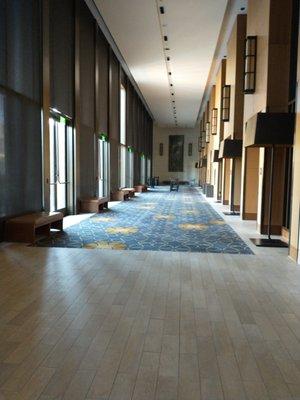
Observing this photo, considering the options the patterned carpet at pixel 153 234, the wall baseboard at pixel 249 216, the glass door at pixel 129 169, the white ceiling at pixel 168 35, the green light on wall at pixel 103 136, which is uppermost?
the white ceiling at pixel 168 35

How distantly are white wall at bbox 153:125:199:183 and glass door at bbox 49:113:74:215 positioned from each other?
26.1 meters

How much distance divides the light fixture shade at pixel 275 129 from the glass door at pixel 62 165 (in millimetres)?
5182

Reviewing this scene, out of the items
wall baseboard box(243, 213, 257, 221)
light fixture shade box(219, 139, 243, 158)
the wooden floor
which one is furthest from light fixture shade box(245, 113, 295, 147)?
light fixture shade box(219, 139, 243, 158)

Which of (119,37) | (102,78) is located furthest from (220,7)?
(102,78)

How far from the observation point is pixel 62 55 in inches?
354

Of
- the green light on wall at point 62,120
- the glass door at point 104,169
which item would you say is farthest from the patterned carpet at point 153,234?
the glass door at point 104,169

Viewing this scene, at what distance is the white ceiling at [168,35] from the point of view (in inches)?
393

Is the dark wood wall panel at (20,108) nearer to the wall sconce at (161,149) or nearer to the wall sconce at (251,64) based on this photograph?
the wall sconce at (251,64)

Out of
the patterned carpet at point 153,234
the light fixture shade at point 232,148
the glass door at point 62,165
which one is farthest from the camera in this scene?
the light fixture shade at point 232,148

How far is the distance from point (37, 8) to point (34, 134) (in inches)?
103

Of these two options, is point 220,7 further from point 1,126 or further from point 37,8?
point 1,126

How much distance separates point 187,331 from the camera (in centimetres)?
294

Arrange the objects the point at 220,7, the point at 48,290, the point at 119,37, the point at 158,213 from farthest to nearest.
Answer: the point at 119,37 → the point at 158,213 → the point at 220,7 → the point at 48,290

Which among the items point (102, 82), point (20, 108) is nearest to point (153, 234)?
point (20, 108)
